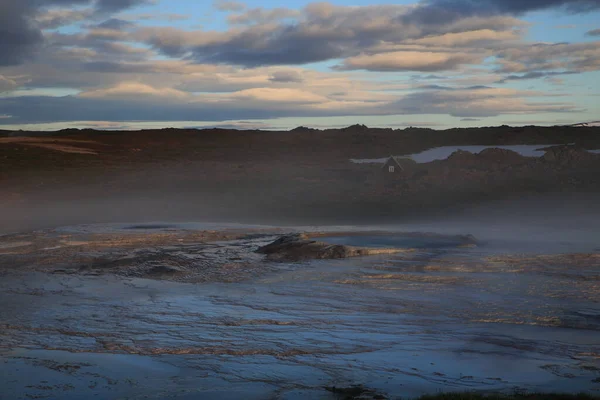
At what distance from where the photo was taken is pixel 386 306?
9.62 meters

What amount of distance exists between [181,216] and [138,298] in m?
12.7

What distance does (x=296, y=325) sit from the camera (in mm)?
8633

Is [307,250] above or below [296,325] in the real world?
above

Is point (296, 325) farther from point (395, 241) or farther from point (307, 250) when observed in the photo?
point (395, 241)

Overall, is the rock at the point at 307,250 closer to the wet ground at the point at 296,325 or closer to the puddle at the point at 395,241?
the wet ground at the point at 296,325

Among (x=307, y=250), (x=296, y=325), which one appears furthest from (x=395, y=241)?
(x=296, y=325)

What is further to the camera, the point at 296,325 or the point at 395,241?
the point at 395,241

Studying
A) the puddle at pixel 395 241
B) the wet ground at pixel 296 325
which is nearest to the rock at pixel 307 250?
the wet ground at pixel 296 325

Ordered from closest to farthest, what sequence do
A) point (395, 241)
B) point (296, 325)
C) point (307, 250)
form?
point (296, 325) → point (307, 250) → point (395, 241)

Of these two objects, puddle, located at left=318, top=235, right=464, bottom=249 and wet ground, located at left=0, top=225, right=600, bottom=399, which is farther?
puddle, located at left=318, top=235, right=464, bottom=249

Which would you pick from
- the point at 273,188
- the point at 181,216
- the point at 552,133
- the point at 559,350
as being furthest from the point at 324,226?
the point at 552,133

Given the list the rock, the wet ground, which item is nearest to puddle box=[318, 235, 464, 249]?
the wet ground

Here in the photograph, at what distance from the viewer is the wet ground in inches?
252

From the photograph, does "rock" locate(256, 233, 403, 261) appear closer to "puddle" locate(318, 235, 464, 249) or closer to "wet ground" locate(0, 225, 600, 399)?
"wet ground" locate(0, 225, 600, 399)
